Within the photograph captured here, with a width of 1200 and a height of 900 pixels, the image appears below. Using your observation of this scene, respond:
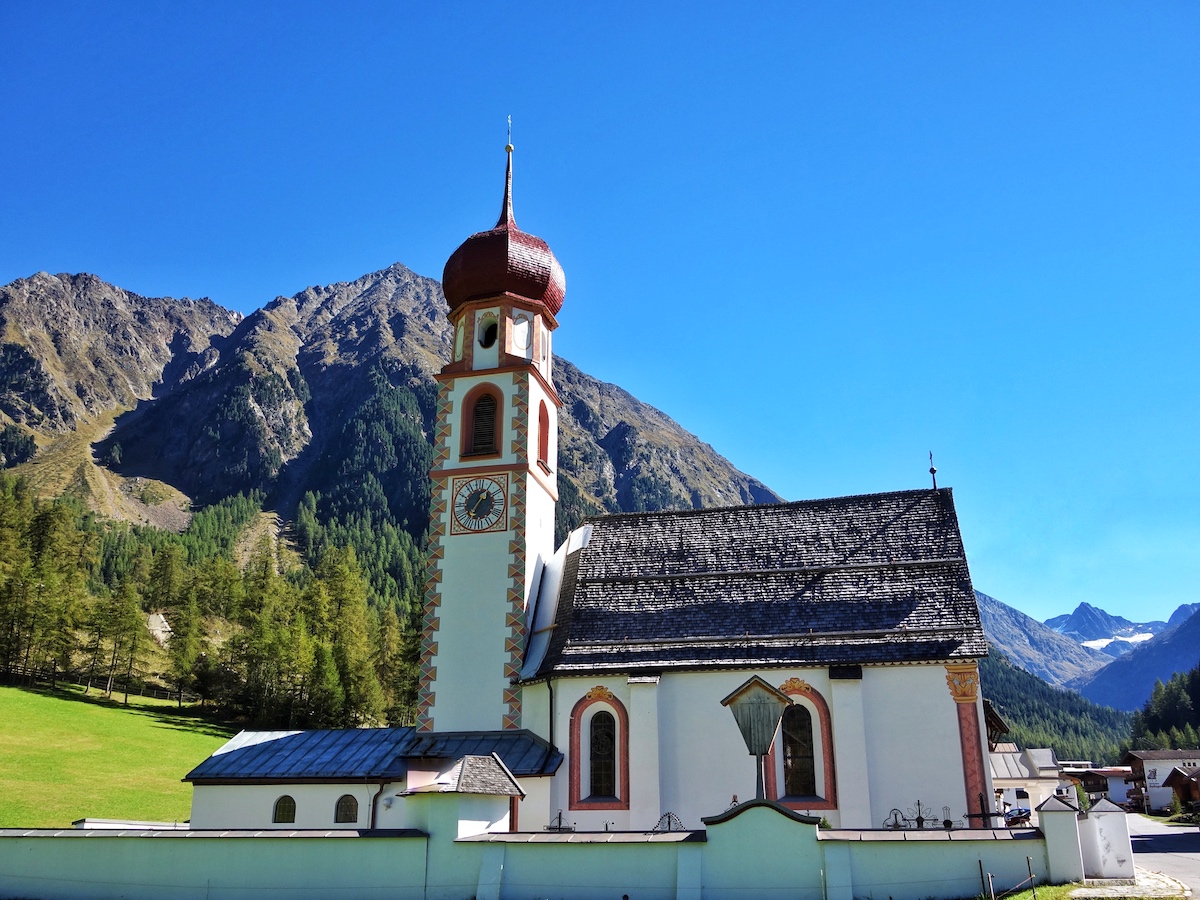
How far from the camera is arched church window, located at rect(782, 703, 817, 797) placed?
2652 cm

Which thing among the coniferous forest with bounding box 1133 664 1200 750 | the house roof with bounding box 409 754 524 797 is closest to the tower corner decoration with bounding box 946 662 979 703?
the house roof with bounding box 409 754 524 797

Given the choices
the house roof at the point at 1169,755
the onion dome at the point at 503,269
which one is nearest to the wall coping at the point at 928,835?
the onion dome at the point at 503,269

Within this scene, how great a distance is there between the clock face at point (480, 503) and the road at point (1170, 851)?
65.4 ft

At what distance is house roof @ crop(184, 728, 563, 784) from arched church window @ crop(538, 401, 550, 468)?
951 centimetres

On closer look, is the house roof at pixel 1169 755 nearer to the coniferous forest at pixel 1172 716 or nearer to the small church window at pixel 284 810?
the coniferous forest at pixel 1172 716

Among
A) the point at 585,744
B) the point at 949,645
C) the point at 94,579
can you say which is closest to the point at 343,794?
the point at 585,744

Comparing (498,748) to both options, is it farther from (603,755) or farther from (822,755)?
(822,755)

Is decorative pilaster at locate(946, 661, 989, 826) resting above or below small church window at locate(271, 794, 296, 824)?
above

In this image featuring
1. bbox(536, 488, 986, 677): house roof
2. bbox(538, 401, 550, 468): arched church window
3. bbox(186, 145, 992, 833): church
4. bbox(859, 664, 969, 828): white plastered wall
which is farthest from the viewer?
bbox(538, 401, 550, 468): arched church window

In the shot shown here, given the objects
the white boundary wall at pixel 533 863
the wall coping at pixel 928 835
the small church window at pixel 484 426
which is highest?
the small church window at pixel 484 426

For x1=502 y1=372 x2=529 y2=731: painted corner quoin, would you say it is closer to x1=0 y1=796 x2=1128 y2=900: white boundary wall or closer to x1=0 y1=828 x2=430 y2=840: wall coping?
x1=0 y1=828 x2=430 y2=840: wall coping

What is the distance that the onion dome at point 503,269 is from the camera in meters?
34.4

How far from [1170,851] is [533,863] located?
31.1m

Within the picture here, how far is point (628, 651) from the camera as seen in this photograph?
2861cm
